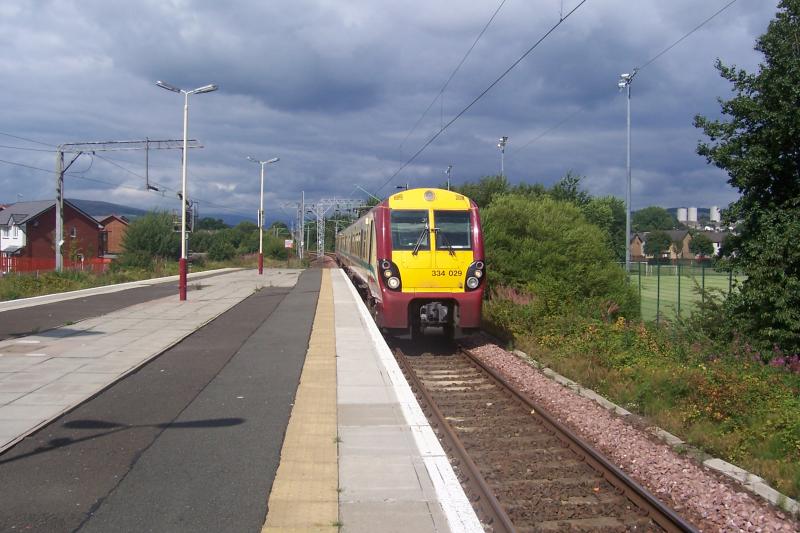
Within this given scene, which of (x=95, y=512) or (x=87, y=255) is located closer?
(x=95, y=512)

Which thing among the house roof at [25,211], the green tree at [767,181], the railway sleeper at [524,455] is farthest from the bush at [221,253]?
the railway sleeper at [524,455]

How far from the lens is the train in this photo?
13727 millimetres

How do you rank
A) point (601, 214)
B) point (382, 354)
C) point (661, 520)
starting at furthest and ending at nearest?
point (601, 214), point (382, 354), point (661, 520)

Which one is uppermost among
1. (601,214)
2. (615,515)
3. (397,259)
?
(601,214)

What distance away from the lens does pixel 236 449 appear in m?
6.72

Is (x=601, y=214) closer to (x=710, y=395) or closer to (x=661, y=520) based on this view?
(x=710, y=395)

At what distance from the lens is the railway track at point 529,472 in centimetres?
558

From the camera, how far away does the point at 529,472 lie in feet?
22.3

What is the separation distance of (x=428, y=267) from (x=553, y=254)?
6.91 meters

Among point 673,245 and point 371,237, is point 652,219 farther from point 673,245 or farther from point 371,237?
point 371,237

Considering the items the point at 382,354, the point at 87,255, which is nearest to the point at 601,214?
the point at 87,255

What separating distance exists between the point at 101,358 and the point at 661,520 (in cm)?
904

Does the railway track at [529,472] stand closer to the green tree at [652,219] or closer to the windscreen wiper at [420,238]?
the windscreen wiper at [420,238]

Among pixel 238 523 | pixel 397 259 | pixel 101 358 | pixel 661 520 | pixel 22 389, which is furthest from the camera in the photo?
pixel 397 259
